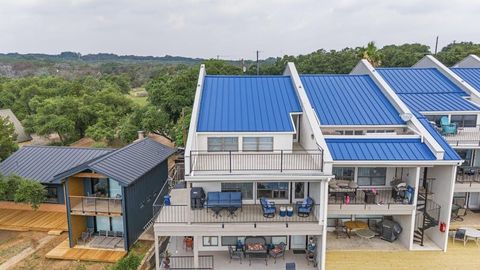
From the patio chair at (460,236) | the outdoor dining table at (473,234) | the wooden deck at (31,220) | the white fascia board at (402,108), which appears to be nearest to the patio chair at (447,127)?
the white fascia board at (402,108)

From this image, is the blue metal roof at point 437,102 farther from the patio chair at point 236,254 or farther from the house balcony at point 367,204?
the patio chair at point 236,254

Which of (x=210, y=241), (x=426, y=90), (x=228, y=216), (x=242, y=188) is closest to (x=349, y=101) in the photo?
(x=426, y=90)

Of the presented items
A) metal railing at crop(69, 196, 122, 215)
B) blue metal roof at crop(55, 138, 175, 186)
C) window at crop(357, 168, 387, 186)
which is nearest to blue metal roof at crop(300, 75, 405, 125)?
window at crop(357, 168, 387, 186)

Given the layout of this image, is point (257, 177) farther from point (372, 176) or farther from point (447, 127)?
point (447, 127)

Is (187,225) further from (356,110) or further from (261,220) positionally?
(356,110)

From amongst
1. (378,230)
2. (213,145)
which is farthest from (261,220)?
(378,230)

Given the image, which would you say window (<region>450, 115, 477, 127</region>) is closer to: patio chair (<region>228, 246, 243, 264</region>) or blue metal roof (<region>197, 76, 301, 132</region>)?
blue metal roof (<region>197, 76, 301, 132</region>)
